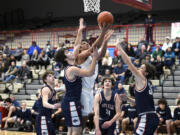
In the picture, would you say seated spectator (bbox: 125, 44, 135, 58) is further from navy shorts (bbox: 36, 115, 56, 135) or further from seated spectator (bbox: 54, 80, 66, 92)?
navy shorts (bbox: 36, 115, 56, 135)

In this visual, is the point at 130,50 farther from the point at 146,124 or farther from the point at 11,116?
the point at 146,124

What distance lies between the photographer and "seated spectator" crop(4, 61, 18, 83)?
49.0ft

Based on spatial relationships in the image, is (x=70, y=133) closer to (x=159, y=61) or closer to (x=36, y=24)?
(x=159, y=61)

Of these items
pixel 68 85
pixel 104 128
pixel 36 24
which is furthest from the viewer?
pixel 36 24

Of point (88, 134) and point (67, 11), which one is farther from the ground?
point (67, 11)

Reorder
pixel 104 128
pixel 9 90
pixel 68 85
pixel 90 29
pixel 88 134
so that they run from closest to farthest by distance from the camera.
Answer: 1. pixel 68 85
2. pixel 104 128
3. pixel 88 134
4. pixel 9 90
5. pixel 90 29

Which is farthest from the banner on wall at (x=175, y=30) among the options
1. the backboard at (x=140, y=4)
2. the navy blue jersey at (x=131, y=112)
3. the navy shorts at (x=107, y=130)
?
the navy shorts at (x=107, y=130)

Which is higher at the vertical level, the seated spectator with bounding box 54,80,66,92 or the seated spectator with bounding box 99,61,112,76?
the seated spectator with bounding box 99,61,112,76

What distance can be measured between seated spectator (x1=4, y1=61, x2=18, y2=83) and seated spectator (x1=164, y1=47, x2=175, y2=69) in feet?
21.7

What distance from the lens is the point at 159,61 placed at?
1173cm

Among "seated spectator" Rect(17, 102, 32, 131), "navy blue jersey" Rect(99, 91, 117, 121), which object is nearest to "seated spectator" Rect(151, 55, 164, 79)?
"seated spectator" Rect(17, 102, 32, 131)

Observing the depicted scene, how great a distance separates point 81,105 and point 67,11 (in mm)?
18477

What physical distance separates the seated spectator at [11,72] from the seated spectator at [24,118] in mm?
3551

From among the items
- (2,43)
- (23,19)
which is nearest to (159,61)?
(2,43)
